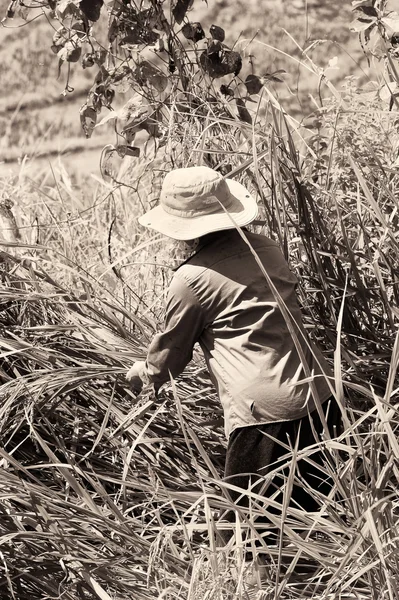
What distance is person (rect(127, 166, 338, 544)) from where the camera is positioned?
2.81 meters

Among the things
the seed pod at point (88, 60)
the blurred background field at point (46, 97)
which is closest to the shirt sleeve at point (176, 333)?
the seed pod at point (88, 60)

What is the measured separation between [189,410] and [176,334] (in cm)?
53

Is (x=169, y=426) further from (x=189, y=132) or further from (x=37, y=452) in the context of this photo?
(x=189, y=132)

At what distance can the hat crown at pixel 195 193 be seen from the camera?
2861 mm

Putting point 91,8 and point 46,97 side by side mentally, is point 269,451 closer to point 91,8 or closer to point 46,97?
point 91,8

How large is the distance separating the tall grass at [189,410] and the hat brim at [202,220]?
20cm

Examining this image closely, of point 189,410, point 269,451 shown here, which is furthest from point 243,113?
point 269,451

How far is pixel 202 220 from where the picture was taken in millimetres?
2848

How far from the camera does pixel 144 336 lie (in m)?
3.54

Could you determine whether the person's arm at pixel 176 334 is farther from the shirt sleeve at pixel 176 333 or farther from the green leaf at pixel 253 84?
the green leaf at pixel 253 84

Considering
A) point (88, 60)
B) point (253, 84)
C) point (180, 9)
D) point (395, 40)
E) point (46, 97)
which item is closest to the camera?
point (395, 40)

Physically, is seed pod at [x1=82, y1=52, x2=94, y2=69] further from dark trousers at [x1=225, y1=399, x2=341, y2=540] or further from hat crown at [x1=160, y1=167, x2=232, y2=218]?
dark trousers at [x1=225, y1=399, x2=341, y2=540]

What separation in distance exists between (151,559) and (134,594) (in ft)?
0.71

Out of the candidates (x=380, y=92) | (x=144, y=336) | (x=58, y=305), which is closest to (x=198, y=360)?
(x=144, y=336)
